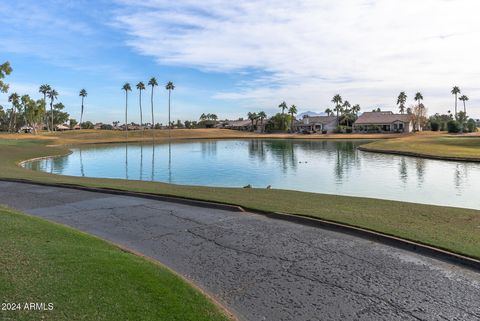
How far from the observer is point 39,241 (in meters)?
8.30

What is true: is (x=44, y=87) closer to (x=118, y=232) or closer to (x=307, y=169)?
(x=307, y=169)

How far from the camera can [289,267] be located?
809 cm

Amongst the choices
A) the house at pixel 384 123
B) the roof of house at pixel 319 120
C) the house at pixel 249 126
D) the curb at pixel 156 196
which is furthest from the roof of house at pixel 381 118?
the curb at pixel 156 196

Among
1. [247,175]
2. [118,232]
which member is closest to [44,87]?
[247,175]

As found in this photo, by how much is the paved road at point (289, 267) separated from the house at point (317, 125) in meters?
121

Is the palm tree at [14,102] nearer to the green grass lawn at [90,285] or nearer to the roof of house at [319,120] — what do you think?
the roof of house at [319,120]

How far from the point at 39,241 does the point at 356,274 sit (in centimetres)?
650

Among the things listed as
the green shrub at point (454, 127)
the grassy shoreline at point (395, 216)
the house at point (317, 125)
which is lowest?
the grassy shoreline at point (395, 216)

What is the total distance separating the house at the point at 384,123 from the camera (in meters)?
112

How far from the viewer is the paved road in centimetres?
632

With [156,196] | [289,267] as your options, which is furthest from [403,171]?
[289,267]

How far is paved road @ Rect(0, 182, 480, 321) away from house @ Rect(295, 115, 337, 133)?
120735 millimetres

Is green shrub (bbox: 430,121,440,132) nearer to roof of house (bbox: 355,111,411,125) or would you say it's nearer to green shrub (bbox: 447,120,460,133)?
roof of house (bbox: 355,111,411,125)

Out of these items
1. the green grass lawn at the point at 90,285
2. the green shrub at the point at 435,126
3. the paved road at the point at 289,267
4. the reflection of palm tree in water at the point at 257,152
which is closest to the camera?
the green grass lawn at the point at 90,285
